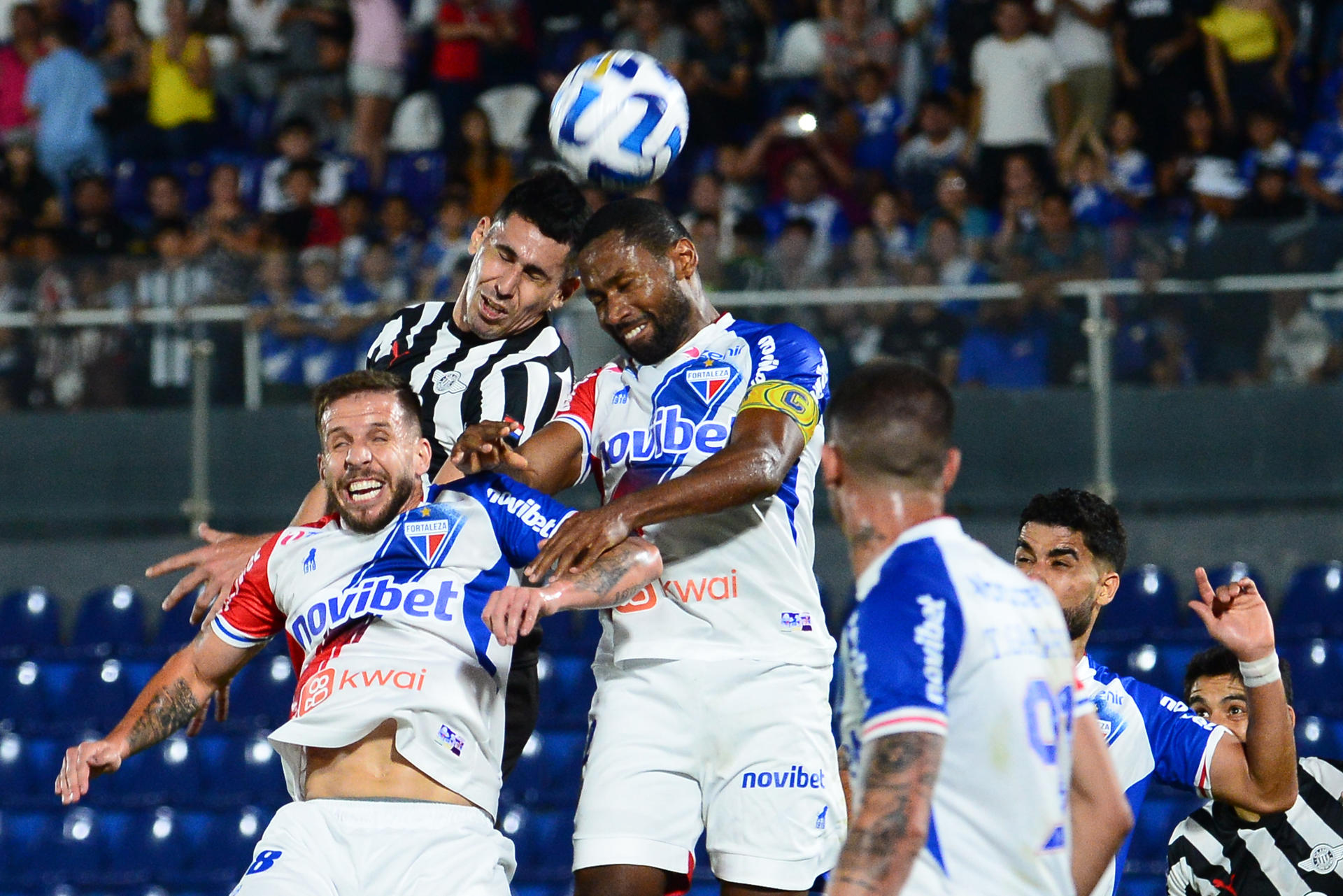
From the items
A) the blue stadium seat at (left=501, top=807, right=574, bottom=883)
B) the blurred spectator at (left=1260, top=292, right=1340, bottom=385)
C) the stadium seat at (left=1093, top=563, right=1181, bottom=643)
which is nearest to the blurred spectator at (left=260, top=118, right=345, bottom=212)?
the blue stadium seat at (left=501, top=807, right=574, bottom=883)

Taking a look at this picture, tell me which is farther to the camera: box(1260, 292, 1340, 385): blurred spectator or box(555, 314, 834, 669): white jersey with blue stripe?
box(1260, 292, 1340, 385): blurred spectator

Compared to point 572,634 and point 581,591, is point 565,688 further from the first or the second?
point 581,591

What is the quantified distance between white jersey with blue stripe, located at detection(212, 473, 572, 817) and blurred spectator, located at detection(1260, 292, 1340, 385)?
5.42 metres

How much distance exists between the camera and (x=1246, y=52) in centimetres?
1137

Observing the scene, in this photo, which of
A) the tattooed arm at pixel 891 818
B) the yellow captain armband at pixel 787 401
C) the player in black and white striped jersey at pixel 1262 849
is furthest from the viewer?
the player in black and white striped jersey at pixel 1262 849

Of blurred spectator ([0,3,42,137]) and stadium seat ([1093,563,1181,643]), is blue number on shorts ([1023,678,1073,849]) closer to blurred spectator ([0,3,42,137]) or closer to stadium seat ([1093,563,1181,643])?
stadium seat ([1093,563,1181,643])

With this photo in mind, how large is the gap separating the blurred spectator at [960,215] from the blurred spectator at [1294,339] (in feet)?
5.04

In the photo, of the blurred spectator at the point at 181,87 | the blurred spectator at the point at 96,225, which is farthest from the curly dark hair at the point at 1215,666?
the blurred spectator at the point at 181,87

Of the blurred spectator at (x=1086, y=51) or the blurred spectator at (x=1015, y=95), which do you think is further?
the blurred spectator at (x=1086, y=51)

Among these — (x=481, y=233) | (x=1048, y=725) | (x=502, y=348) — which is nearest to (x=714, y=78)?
(x=481, y=233)

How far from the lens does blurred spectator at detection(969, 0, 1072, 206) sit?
10.9 metres

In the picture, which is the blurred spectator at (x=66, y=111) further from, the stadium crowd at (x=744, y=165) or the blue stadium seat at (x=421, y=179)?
the blue stadium seat at (x=421, y=179)

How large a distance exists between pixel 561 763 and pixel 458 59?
6.18m

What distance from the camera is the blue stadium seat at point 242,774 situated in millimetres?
8484
